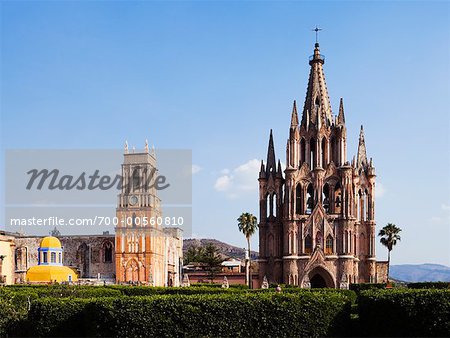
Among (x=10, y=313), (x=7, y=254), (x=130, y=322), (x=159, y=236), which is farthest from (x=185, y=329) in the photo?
(x=159, y=236)

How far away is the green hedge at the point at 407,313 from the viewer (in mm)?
21750

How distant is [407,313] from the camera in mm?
22469

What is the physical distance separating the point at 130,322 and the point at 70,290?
15.1 meters

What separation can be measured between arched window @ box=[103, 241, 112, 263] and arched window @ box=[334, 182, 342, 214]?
102ft

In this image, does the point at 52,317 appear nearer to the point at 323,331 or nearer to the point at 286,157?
the point at 323,331

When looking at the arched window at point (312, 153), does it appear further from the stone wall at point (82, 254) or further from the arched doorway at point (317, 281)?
the stone wall at point (82, 254)

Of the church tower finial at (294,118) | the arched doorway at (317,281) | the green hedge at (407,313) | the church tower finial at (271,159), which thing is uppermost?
the church tower finial at (294,118)

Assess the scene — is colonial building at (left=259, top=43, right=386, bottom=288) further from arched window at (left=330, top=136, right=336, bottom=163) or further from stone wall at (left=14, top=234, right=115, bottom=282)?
stone wall at (left=14, top=234, right=115, bottom=282)

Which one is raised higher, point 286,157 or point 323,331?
point 286,157

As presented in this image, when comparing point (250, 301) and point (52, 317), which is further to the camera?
point (52, 317)

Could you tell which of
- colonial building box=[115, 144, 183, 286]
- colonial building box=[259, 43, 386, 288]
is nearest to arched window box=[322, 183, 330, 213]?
colonial building box=[259, 43, 386, 288]

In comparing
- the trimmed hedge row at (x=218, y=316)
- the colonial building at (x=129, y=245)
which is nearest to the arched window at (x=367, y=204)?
the colonial building at (x=129, y=245)

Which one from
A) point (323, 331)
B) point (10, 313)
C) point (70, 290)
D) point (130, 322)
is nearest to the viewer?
point (130, 322)

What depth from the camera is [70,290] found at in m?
36.1
